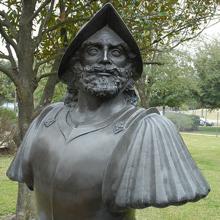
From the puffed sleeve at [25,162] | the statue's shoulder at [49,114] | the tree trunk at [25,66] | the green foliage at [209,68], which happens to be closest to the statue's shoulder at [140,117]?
the statue's shoulder at [49,114]

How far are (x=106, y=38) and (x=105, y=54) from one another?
0.28 feet

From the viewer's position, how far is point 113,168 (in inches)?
73.5

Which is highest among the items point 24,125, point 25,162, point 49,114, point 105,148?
point 49,114

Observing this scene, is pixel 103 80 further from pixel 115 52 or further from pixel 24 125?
pixel 24 125

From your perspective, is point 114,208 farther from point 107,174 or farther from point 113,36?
point 113,36

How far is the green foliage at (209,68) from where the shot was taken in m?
25.0

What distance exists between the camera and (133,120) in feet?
6.46

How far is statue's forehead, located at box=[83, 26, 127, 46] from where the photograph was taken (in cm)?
200

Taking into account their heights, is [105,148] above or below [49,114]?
below

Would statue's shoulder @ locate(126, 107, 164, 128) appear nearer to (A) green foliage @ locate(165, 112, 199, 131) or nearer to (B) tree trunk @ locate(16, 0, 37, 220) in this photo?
(B) tree trunk @ locate(16, 0, 37, 220)

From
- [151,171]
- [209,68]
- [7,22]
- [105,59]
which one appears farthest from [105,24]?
[209,68]

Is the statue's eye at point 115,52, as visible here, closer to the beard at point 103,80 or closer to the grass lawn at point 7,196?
the beard at point 103,80

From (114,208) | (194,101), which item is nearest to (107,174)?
(114,208)

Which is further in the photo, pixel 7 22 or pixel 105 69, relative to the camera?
pixel 7 22
